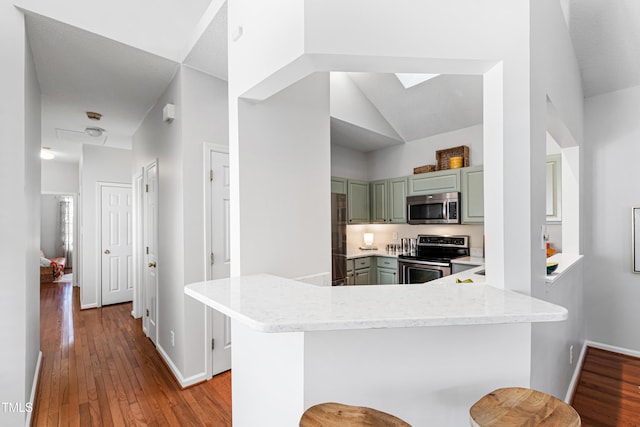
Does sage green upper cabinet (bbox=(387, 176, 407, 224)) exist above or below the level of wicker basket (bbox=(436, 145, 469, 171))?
below

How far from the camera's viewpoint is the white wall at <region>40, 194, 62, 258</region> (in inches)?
306

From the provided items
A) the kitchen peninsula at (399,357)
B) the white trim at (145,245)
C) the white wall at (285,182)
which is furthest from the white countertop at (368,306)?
the white trim at (145,245)

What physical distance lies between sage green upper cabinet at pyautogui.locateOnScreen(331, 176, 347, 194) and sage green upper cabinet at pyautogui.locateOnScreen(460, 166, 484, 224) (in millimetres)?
1559

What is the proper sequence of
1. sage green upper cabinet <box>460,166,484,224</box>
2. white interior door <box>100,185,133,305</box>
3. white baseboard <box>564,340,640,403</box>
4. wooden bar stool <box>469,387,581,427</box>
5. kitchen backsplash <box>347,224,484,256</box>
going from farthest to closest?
white interior door <box>100,185,133,305</box> → kitchen backsplash <box>347,224,484,256</box> → sage green upper cabinet <box>460,166,484,224</box> → white baseboard <box>564,340,640,403</box> → wooden bar stool <box>469,387,581,427</box>

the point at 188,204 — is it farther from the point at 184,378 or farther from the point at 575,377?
the point at 575,377

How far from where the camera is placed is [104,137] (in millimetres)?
4551

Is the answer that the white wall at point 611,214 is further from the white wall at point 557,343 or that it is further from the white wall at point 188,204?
the white wall at point 188,204

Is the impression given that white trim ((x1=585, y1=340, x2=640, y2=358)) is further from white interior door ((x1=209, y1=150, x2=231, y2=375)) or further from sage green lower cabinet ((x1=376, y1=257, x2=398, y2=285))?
white interior door ((x1=209, y1=150, x2=231, y2=375))

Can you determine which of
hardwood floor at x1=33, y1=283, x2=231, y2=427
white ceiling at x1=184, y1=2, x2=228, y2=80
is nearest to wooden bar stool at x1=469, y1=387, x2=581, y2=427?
hardwood floor at x1=33, y1=283, x2=231, y2=427

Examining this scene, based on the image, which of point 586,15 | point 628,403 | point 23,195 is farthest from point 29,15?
point 628,403

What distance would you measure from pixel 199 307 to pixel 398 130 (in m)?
3.55

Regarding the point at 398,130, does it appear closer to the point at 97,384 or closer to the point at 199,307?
the point at 199,307

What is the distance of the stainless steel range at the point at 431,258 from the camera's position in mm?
3861

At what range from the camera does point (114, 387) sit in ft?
8.27
